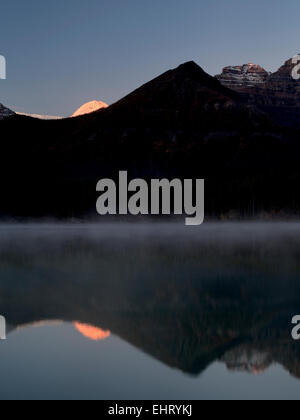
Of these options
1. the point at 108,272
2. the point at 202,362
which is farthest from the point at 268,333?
the point at 108,272

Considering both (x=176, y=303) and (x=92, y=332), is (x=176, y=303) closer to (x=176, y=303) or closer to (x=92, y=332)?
(x=176, y=303)

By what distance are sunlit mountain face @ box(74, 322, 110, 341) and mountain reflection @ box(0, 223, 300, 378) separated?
5 centimetres

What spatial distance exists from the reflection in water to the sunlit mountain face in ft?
0.16

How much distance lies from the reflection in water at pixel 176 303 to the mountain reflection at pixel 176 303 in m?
0.05

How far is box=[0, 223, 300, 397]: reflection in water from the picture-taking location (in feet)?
78.7

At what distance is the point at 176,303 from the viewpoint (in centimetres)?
3503

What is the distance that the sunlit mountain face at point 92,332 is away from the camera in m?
26.3

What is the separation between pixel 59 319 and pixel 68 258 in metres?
34.0

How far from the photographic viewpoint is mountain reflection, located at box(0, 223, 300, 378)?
24.1 m

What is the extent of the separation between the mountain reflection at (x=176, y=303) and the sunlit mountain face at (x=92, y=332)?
47 mm

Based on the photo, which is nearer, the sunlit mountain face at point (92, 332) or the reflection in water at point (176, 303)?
the reflection in water at point (176, 303)

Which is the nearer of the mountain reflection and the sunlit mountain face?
the mountain reflection

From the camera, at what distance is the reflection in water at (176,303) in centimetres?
2400

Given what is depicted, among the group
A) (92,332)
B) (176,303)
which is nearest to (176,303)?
(176,303)
